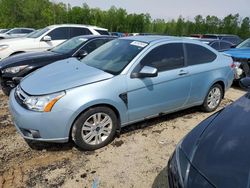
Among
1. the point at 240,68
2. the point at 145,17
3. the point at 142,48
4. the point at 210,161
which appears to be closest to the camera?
the point at 210,161

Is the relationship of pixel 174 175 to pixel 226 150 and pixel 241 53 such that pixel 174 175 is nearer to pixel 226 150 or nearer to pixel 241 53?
pixel 226 150

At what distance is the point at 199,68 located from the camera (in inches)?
176

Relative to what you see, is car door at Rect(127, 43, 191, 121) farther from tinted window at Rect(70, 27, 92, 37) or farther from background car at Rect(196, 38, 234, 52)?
background car at Rect(196, 38, 234, 52)

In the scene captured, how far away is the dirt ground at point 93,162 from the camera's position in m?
2.89

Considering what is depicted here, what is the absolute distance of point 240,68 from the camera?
720 cm

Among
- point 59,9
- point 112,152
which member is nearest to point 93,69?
point 112,152

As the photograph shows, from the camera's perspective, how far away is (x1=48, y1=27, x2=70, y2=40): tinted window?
8709mm

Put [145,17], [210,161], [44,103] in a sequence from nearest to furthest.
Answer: [210,161]
[44,103]
[145,17]

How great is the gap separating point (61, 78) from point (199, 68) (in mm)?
2496

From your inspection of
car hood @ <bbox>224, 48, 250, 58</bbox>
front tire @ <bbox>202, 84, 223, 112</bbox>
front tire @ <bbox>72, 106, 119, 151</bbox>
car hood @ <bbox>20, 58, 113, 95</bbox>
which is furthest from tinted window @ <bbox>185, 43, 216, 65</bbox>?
car hood @ <bbox>224, 48, 250, 58</bbox>

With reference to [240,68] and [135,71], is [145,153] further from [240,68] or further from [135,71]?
[240,68]

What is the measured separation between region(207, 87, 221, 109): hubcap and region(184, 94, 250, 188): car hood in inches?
106

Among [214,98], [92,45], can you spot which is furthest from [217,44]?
[92,45]

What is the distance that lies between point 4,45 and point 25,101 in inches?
207
